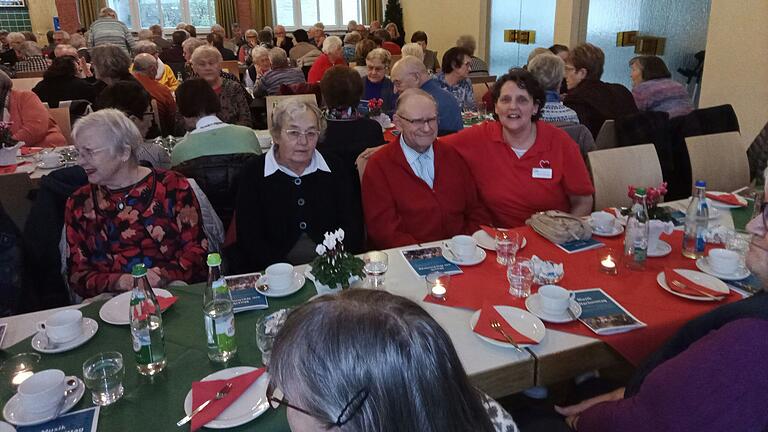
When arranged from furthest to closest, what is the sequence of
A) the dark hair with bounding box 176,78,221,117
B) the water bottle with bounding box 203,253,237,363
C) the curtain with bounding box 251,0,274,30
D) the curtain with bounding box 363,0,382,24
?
the curtain with bounding box 363,0,382,24
the curtain with bounding box 251,0,274,30
the dark hair with bounding box 176,78,221,117
the water bottle with bounding box 203,253,237,363

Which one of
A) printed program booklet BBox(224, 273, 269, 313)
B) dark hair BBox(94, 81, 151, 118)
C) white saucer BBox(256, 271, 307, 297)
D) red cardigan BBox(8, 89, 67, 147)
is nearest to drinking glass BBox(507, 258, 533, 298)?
white saucer BBox(256, 271, 307, 297)

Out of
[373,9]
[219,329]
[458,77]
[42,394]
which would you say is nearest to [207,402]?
[219,329]

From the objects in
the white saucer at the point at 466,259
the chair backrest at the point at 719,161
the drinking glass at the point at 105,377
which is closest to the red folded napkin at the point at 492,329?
the white saucer at the point at 466,259

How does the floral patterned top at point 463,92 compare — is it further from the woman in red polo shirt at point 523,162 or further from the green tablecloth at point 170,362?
the green tablecloth at point 170,362

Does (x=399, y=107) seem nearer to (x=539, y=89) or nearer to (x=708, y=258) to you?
(x=539, y=89)

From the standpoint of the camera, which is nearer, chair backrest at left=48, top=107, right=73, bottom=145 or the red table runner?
the red table runner

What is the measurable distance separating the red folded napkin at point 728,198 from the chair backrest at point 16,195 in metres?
3.55

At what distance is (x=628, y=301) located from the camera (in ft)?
6.21

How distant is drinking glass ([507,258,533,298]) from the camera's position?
1.91 meters

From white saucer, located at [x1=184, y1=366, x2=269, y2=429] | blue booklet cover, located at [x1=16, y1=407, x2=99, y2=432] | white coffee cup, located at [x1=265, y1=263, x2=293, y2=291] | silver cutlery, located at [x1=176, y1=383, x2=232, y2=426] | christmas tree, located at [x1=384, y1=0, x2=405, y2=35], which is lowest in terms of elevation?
blue booklet cover, located at [x1=16, y1=407, x2=99, y2=432]

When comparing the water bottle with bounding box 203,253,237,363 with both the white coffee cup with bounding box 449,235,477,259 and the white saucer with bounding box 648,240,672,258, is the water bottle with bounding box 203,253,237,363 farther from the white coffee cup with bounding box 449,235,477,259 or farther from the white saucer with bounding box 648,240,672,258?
the white saucer with bounding box 648,240,672,258

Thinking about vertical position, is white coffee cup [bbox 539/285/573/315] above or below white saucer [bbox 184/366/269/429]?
above

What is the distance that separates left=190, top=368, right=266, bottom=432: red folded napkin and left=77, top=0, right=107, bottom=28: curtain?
13.5 m

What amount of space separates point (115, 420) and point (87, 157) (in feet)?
4.23
